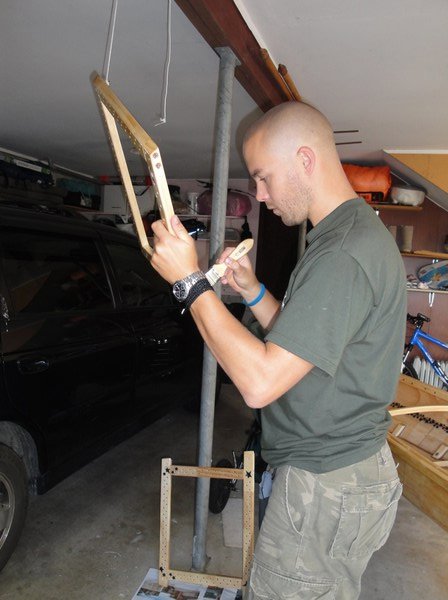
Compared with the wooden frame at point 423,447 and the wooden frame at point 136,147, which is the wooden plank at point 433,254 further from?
the wooden frame at point 136,147

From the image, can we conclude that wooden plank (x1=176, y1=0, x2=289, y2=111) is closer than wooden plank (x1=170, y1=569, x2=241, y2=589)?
Yes

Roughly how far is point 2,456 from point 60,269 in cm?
95

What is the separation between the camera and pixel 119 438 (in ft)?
8.96

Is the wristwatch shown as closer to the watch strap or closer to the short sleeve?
the watch strap

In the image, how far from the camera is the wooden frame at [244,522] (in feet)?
6.61

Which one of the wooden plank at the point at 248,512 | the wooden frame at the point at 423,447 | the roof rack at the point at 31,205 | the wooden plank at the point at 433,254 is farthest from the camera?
the wooden plank at the point at 433,254

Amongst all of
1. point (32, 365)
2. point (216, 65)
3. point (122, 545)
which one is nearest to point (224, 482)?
point (122, 545)

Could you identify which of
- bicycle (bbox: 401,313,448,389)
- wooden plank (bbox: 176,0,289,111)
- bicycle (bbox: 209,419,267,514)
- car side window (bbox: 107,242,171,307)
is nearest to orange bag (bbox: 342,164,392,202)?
bicycle (bbox: 401,313,448,389)

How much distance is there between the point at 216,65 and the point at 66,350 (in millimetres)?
1863

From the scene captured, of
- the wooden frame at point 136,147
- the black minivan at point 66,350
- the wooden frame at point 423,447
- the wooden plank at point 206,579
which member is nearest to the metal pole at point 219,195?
the wooden plank at point 206,579

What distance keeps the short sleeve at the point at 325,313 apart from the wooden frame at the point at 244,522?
1.19m

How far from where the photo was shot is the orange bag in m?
4.82

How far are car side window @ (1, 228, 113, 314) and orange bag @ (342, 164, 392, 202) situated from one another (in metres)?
3.19

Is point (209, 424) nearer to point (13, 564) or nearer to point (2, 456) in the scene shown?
point (2, 456)
